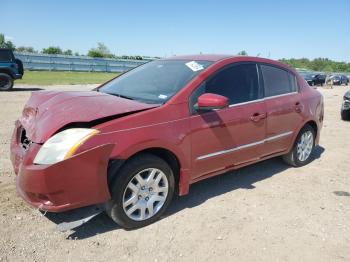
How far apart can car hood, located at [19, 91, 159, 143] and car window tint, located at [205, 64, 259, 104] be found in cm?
92

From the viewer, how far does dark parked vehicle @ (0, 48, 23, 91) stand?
54.7ft

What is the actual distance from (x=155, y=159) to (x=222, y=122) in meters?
1.00

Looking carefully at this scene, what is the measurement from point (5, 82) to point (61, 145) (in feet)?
50.3

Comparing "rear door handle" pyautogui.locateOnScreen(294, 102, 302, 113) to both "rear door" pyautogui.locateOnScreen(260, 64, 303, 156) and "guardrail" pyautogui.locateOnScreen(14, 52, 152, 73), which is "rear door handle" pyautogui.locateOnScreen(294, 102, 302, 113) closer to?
"rear door" pyautogui.locateOnScreen(260, 64, 303, 156)

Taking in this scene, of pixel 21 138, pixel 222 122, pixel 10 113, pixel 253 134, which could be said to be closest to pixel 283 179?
pixel 253 134

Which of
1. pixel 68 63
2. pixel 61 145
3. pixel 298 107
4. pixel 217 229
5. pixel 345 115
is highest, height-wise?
pixel 68 63

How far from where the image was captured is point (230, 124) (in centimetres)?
431

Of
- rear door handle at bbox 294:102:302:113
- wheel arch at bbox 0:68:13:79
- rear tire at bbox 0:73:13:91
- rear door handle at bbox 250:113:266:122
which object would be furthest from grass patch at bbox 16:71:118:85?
rear door handle at bbox 250:113:266:122

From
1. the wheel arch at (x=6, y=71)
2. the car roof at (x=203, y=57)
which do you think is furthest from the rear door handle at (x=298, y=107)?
the wheel arch at (x=6, y=71)

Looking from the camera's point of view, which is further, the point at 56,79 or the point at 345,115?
the point at 56,79

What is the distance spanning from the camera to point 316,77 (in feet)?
121

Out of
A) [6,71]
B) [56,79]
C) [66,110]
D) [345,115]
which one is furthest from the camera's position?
[56,79]

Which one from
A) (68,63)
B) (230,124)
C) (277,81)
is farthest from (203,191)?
(68,63)

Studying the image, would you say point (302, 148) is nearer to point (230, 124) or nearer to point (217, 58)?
point (230, 124)
